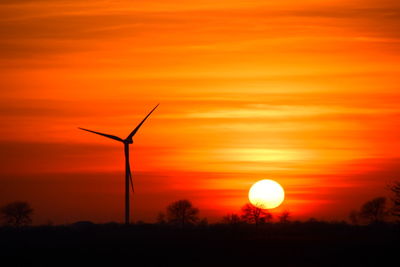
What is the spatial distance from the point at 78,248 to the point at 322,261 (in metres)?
34.4

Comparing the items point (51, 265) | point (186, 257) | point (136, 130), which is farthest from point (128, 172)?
point (51, 265)

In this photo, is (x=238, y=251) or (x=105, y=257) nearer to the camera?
(x=105, y=257)

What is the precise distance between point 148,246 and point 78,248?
30.8ft

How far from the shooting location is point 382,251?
339 feet

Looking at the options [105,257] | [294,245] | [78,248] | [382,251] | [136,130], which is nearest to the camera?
[105,257]

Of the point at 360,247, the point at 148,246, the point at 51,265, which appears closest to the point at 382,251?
the point at 360,247

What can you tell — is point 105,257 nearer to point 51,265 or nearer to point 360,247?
point 51,265

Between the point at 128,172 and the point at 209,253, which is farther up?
the point at 128,172

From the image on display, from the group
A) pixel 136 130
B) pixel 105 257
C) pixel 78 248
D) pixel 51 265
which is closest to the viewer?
pixel 51 265

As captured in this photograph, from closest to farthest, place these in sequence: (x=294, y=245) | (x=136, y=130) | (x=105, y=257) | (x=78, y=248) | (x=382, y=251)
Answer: (x=105, y=257), (x=382, y=251), (x=78, y=248), (x=294, y=245), (x=136, y=130)

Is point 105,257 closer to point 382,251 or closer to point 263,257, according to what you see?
point 263,257

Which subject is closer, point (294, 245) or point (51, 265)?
point (51, 265)

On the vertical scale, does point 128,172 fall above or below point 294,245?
→ above

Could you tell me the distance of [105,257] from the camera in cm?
9656
